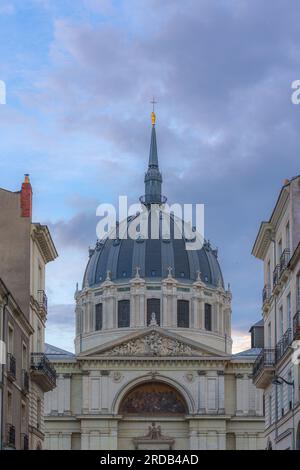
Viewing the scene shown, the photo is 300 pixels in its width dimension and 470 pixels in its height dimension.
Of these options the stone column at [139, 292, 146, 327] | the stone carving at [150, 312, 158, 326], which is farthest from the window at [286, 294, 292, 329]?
the stone column at [139, 292, 146, 327]

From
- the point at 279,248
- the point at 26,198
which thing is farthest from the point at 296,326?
the point at 26,198

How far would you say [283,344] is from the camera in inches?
1797

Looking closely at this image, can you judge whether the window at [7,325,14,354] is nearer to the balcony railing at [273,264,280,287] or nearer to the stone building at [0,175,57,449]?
the stone building at [0,175,57,449]

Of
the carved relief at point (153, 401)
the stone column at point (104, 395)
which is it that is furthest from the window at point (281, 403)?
the carved relief at point (153, 401)

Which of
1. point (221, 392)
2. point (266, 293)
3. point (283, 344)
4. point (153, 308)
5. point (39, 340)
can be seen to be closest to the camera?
point (283, 344)

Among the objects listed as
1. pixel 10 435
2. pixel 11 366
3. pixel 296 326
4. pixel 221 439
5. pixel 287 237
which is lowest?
pixel 10 435

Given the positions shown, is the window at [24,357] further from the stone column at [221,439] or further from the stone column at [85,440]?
the stone column at [221,439]

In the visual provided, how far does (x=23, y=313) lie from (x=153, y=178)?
93.3m

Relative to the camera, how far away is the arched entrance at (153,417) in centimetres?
10544

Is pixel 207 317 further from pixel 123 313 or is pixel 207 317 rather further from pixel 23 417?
pixel 23 417

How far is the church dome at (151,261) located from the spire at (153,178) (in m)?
11.4

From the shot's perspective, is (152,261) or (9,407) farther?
(152,261)
